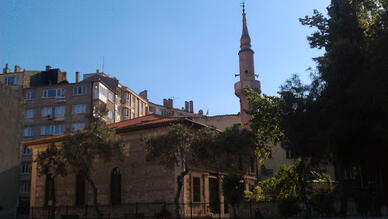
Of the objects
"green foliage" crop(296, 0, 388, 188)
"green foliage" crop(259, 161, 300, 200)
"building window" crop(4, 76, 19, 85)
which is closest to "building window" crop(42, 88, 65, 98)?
"building window" crop(4, 76, 19, 85)

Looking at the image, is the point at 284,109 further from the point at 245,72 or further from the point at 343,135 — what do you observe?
the point at 245,72

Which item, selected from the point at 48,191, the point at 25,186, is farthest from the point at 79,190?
the point at 25,186

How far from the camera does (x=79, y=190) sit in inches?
1157

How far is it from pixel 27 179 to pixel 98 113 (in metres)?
24.1

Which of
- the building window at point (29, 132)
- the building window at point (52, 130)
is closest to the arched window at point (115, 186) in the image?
the building window at point (52, 130)

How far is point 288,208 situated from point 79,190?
16.0 m

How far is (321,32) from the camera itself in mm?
24125

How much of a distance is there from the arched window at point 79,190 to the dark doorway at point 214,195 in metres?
9.11

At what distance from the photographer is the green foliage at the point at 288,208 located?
20.0m

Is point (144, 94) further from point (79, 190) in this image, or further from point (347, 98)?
point (347, 98)

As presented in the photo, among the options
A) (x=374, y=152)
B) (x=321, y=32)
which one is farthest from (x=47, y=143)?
(x=374, y=152)

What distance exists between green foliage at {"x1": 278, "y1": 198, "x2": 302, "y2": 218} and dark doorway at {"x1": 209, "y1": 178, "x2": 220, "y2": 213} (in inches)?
298

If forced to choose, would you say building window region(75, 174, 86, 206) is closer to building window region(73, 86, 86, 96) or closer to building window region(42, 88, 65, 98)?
building window region(73, 86, 86, 96)

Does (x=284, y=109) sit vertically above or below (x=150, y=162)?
above
